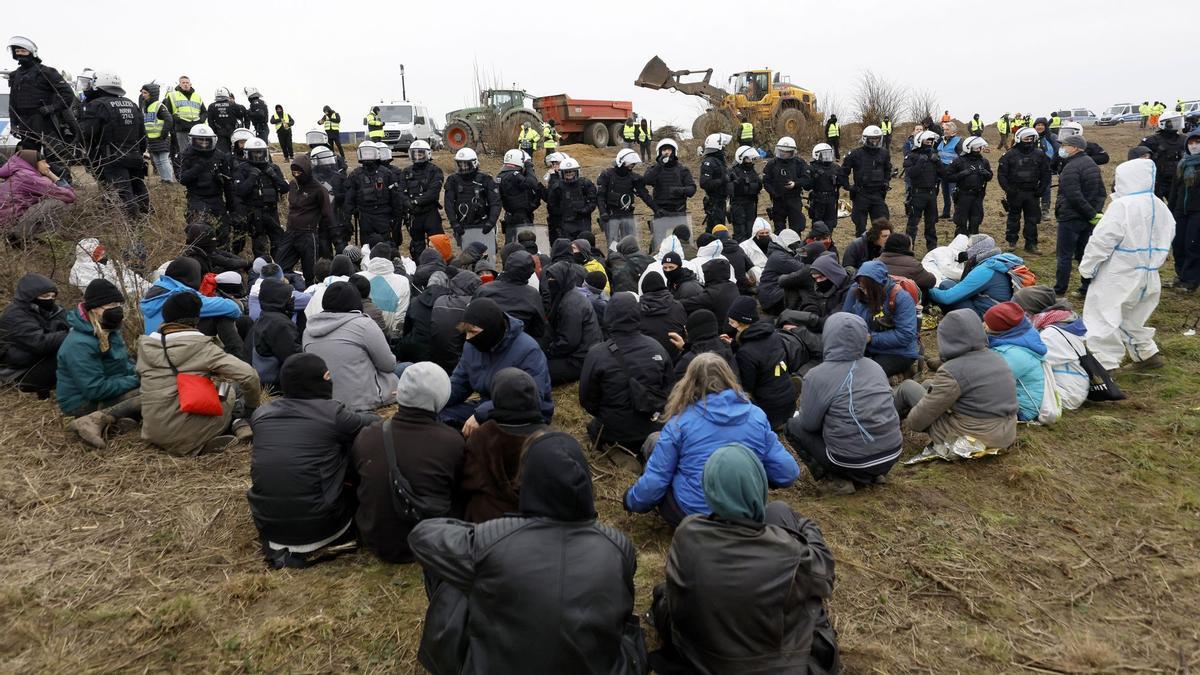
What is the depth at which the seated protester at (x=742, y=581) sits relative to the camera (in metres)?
2.55

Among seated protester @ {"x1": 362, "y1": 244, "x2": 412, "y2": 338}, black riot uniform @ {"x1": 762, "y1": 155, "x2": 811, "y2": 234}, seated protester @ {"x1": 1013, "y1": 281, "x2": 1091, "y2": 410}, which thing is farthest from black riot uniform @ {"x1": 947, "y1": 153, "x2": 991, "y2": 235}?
seated protester @ {"x1": 362, "y1": 244, "x2": 412, "y2": 338}

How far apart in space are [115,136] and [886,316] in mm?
9300

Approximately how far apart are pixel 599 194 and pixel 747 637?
9.72 meters

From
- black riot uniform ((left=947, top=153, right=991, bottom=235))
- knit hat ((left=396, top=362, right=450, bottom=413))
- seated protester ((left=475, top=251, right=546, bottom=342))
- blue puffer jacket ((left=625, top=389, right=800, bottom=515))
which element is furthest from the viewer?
black riot uniform ((left=947, top=153, right=991, bottom=235))

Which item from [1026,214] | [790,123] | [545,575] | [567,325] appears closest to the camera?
[545,575]

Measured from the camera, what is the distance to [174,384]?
488 cm

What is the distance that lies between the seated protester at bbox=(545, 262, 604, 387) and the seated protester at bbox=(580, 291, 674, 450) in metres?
1.37

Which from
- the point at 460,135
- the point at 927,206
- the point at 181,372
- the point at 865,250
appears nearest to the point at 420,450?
the point at 181,372

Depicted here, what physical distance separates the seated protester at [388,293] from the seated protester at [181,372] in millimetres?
1810

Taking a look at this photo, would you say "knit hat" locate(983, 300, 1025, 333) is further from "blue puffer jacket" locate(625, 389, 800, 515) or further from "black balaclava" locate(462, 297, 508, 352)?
"black balaclava" locate(462, 297, 508, 352)

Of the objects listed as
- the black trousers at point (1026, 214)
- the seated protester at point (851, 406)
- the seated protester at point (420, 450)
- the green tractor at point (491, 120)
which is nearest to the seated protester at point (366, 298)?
the seated protester at point (420, 450)

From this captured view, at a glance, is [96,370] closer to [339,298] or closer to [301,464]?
[339,298]

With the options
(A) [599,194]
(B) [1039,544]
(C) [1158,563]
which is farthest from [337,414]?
(A) [599,194]

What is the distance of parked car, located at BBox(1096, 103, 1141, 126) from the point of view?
→ 3794cm
